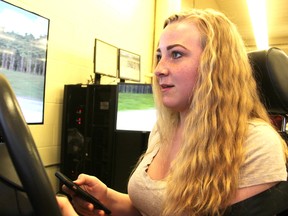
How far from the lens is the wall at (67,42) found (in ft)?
8.60

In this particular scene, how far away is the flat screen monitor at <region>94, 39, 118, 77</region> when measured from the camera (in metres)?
2.94

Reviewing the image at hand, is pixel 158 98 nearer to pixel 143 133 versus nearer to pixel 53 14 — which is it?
pixel 143 133

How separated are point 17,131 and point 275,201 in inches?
30.1

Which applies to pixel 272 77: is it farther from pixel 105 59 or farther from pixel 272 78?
pixel 105 59

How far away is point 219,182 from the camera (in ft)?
3.03

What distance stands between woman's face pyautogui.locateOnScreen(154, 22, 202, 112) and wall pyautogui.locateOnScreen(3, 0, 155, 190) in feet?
5.38

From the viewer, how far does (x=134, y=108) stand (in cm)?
274

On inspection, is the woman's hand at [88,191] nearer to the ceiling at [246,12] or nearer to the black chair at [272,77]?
the black chair at [272,77]

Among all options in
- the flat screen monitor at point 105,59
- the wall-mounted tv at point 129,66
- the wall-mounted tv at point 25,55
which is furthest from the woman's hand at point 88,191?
the wall-mounted tv at point 129,66

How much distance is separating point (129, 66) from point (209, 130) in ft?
8.77

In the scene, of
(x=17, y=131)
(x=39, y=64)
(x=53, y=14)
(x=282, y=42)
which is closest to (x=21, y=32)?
(x=39, y=64)

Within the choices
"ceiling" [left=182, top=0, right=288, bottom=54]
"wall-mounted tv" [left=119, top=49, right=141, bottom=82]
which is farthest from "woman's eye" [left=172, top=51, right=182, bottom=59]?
"ceiling" [left=182, top=0, right=288, bottom=54]

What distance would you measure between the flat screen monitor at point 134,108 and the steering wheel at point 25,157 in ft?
7.05

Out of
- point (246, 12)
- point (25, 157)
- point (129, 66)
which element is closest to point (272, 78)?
point (25, 157)
